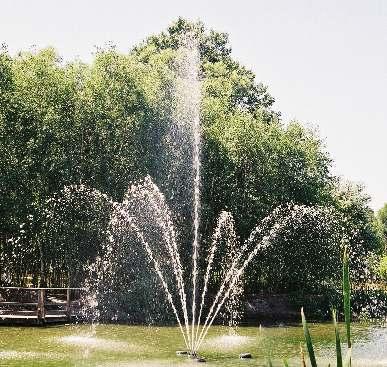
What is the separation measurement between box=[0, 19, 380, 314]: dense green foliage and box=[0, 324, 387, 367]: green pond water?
21.9 feet

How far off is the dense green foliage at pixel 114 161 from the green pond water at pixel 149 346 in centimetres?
668

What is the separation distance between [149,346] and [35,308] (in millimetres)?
8493

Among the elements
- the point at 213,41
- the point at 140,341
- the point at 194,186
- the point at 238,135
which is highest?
the point at 213,41

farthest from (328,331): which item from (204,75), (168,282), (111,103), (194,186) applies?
(204,75)

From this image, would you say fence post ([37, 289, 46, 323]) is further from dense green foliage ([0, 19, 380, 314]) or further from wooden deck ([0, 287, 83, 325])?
dense green foliage ([0, 19, 380, 314])

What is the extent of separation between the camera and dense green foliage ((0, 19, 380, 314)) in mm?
26922

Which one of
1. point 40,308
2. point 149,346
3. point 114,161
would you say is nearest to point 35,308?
point 40,308

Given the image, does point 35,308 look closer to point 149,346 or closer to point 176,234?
point 176,234

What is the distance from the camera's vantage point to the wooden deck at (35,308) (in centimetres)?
2258

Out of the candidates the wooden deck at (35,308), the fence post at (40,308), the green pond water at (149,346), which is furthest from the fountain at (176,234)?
the fence post at (40,308)

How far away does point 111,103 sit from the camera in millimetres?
28594

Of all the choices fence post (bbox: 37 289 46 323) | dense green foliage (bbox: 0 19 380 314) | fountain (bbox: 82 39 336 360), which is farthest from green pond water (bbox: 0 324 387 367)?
dense green foliage (bbox: 0 19 380 314)

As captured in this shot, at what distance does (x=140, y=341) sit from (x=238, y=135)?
14.7 metres

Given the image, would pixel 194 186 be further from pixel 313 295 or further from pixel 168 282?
pixel 313 295
